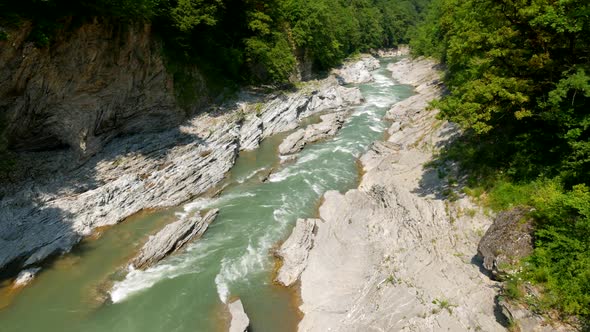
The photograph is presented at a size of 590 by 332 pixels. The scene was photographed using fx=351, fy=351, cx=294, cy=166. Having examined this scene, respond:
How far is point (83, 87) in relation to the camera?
23.2 m

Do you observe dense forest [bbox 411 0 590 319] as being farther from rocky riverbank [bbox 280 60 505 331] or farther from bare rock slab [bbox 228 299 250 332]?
bare rock slab [bbox 228 299 250 332]

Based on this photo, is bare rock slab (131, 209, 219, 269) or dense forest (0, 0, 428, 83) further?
dense forest (0, 0, 428, 83)

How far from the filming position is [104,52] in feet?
78.0

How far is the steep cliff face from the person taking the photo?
63.3 feet

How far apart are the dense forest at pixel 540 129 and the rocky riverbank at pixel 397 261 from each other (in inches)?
69.0

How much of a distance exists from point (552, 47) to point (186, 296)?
20268 mm

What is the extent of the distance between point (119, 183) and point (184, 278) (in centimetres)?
921

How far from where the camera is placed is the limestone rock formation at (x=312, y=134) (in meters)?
31.8

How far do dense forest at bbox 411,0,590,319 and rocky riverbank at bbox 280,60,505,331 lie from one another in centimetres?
175

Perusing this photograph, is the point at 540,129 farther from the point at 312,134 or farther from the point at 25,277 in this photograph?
the point at 25,277

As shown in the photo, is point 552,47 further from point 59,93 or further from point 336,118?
point 59,93

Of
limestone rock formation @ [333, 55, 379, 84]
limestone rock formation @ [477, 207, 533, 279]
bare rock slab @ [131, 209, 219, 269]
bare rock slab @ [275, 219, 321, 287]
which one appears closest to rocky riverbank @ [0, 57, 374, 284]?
bare rock slab @ [131, 209, 219, 269]

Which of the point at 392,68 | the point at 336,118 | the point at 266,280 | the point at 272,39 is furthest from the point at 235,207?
the point at 392,68

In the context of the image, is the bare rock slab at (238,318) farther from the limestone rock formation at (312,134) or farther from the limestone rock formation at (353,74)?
the limestone rock formation at (353,74)
